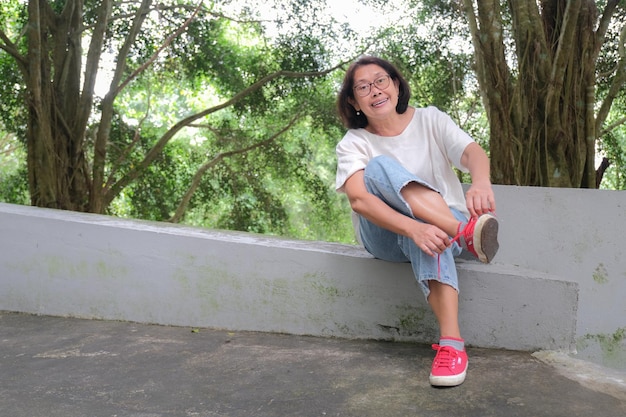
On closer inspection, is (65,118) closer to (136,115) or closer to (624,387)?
(136,115)

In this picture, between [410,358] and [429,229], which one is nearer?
[429,229]

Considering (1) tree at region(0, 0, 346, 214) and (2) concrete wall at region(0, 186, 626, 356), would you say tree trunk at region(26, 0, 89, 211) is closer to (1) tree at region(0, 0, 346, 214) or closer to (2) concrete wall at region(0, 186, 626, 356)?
(1) tree at region(0, 0, 346, 214)

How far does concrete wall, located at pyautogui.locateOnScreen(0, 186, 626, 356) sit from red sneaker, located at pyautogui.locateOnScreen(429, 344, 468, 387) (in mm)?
400

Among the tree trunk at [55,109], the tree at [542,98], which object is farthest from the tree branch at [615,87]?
the tree trunk at [55,109]

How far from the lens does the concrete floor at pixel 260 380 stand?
1889 mm

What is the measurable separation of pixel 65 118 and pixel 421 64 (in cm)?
388

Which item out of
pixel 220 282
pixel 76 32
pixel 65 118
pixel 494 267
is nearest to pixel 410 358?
pixel 494 267

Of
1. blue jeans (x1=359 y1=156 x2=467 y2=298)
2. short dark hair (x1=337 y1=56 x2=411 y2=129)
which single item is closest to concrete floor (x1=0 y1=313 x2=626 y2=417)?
blue jeans (x1=359 y1=156 x2=467 y2=298)

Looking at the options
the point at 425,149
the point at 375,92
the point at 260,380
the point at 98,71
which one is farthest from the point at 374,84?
the point at 98,71

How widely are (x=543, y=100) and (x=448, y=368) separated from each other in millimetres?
2861

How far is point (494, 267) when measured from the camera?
101 inches

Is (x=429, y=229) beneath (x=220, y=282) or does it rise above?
above

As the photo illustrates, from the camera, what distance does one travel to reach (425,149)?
8.09 feet

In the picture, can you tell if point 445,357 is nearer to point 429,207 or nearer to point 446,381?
point 446,381
